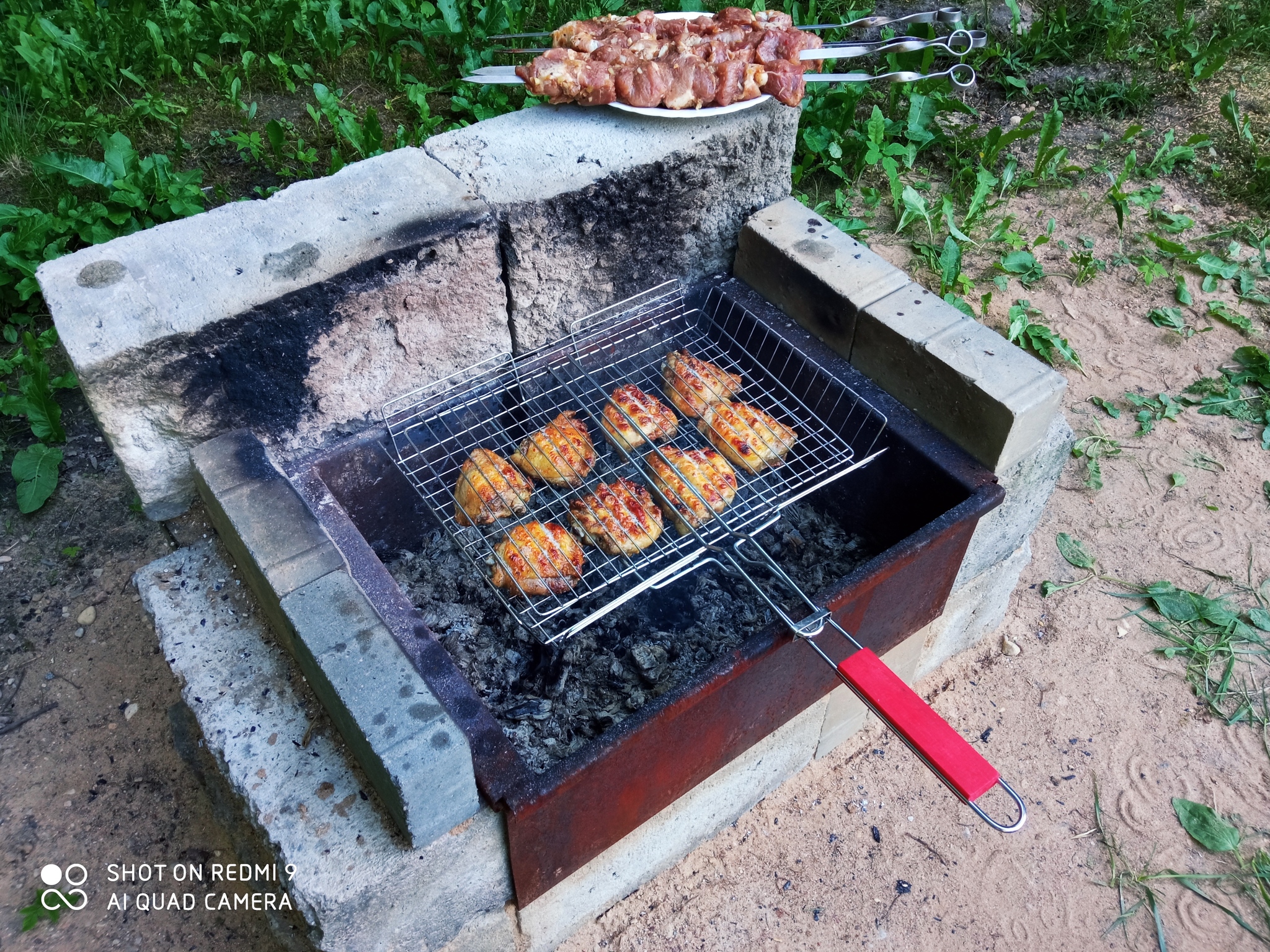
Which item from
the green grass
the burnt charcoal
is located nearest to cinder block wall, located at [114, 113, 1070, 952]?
the burnt charcoal

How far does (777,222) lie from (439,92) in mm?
3059

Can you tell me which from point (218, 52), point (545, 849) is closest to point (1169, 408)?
point (545, 849)

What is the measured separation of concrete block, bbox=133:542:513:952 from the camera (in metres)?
2.02

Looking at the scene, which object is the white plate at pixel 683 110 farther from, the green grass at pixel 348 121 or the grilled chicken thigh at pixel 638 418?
the green grass at pixel 348 121

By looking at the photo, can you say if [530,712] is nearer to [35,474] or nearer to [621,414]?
[621,414]

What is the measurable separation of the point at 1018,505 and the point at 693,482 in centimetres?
104

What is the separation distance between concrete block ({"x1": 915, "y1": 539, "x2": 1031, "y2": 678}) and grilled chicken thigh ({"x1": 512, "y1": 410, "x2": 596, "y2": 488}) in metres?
1.29

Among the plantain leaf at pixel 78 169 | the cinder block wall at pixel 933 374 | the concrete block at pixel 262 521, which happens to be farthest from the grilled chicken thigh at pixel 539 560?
the plantain leaf at pixel 78 169

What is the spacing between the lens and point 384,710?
1.96 m

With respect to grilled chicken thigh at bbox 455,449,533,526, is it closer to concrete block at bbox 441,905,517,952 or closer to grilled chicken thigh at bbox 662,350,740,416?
grilled chicken thigh at bbox 662,350,740,416

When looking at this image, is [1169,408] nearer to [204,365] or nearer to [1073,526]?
[1073,526]

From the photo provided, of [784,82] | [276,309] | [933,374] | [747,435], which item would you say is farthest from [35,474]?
[933,374]

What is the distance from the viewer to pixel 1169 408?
439 centimetres

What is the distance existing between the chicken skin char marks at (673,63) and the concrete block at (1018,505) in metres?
1.34
